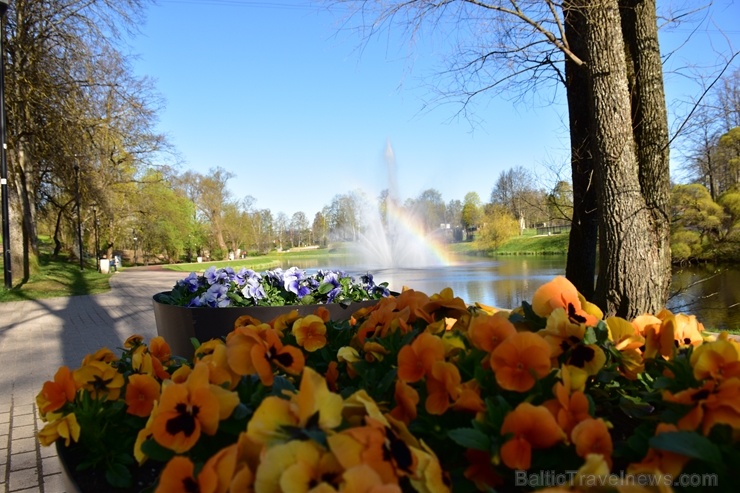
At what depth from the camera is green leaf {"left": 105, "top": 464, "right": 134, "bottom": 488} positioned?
90cm

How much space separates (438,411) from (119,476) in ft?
1.93

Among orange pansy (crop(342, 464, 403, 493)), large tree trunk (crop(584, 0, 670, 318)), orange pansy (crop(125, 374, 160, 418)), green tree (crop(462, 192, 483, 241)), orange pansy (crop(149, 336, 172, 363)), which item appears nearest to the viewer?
orange pansy (crop(342, 464, 403, 493))

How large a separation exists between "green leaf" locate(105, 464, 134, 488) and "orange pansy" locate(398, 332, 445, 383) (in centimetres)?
52

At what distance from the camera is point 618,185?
4.05 metres

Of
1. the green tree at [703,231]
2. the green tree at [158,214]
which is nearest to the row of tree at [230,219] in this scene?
the green tree at [158,214]

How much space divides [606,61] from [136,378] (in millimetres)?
4127

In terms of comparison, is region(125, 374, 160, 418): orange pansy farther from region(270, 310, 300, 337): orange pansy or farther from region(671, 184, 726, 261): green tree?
region(671, 184, 726, 261): green tree

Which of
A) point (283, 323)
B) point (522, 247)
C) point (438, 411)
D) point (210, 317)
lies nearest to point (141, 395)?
point (283, 323)

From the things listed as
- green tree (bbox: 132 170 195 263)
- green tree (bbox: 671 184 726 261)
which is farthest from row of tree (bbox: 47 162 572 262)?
green tree (bbox: 671 184 726 261)

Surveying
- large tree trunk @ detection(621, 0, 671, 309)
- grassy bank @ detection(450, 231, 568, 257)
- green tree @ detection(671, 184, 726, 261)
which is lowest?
grassy bank @ detection(450, 231, 568, 257)

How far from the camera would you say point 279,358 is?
1128mm

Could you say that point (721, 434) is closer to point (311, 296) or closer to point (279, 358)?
point (279, 358)

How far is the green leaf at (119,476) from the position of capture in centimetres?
90

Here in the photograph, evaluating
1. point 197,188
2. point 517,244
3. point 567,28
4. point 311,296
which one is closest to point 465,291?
point 567,28
